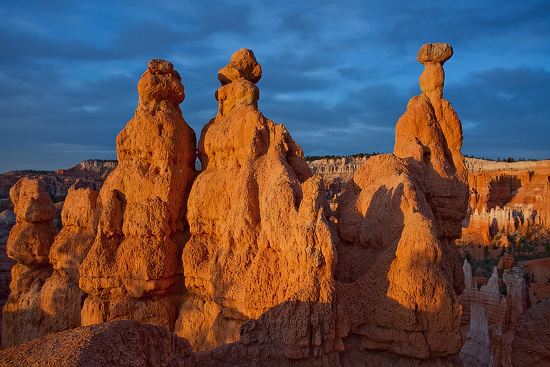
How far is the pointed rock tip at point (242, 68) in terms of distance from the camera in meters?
11.0

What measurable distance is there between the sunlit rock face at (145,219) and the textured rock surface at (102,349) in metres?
4.23

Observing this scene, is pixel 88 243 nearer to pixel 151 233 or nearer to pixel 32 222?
pixel 151 233

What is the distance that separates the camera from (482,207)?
53.7 metres

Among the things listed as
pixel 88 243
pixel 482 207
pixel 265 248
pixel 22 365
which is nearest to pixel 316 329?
pixel 265 248

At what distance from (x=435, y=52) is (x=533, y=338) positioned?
23.5ft

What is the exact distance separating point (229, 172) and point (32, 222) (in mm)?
6797

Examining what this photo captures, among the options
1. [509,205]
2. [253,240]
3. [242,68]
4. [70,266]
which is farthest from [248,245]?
[509,205]

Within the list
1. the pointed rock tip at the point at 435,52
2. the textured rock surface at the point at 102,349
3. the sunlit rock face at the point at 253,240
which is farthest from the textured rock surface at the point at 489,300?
the textured rock surface at the point at 102,349

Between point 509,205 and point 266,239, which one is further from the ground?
point 509,205

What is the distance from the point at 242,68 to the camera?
11.1 meters

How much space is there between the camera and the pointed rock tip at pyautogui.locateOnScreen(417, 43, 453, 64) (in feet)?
35.1

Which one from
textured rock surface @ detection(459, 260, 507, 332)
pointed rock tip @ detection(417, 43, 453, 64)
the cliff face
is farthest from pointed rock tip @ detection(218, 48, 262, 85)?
the cliff face

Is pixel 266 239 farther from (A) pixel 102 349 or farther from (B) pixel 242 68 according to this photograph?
(B) pixel 242 68

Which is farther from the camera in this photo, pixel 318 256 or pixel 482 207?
pixel 482 207
